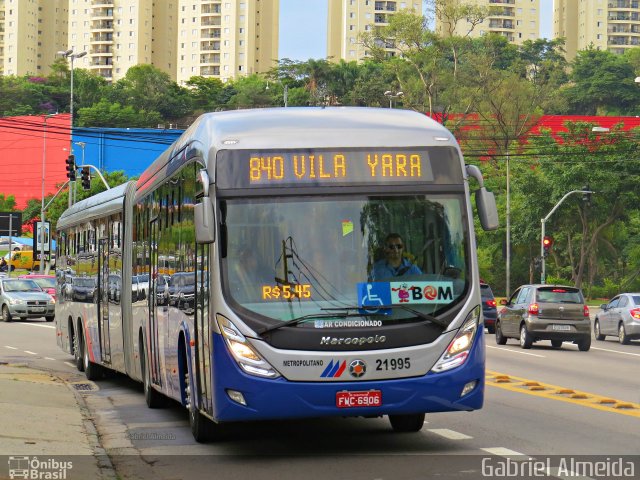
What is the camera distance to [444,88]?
338 feet

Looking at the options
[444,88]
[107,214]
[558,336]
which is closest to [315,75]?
[444,88]

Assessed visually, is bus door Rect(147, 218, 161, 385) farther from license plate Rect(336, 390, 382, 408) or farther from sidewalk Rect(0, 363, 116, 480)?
license plate Rect(336, 390, 382, 408)

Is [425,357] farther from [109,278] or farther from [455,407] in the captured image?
[109,278]

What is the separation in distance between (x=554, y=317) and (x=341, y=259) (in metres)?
20.3

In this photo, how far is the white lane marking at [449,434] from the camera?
A: 12.6 meters

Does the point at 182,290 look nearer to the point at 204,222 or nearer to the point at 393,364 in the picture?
the point at 204,222

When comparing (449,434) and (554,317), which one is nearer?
(449,434)

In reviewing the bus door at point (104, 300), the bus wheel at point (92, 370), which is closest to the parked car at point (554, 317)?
the bus wheel at point (92, 370)

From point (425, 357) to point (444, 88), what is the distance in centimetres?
9306

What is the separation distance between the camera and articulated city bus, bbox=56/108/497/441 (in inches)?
433

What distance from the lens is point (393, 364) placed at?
11.1m

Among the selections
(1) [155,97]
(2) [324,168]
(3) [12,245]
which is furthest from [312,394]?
(1) [155,97]

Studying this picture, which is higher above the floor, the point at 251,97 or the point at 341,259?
the point at 251,97

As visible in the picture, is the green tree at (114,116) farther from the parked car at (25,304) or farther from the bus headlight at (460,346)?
the bus headlight at (460,346)
